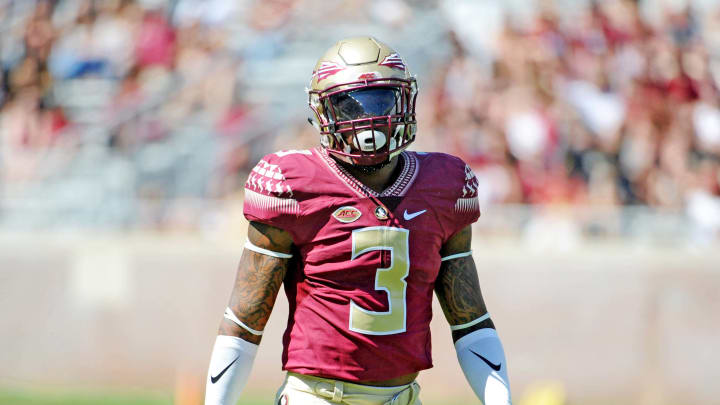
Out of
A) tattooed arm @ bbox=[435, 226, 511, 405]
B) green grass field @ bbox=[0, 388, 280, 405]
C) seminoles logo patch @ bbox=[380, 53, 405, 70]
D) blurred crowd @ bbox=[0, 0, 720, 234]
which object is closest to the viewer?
seminoles logo patch @ bbox=[380, 53, 405, 70]

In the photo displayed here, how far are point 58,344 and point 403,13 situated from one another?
15.4 ft

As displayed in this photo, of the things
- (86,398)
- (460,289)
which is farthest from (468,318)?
(86,398)

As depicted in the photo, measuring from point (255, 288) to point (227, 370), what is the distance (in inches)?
10.2

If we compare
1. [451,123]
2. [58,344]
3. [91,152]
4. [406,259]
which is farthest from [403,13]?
[406,259]

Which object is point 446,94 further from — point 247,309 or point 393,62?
point 247,309

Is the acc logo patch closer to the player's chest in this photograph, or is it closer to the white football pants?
the player's chest

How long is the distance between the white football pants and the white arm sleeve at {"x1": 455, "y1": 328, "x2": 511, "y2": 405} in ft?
0.90

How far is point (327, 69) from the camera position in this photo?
3.30 m

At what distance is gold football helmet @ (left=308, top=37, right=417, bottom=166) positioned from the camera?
320 cm

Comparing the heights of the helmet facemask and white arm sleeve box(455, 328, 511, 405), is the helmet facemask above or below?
above

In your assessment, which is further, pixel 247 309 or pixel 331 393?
pixel 247 309

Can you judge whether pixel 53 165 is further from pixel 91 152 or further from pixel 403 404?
pixel 403 404

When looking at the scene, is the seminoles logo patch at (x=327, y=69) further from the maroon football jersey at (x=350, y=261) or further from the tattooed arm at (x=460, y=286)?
the tattooed arm at (x=460, y=286)

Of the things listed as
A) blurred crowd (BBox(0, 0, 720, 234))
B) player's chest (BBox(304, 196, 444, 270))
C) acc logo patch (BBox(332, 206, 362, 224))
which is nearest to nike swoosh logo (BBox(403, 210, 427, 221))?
player's chest (BBox(304, 196, 444, 270))
